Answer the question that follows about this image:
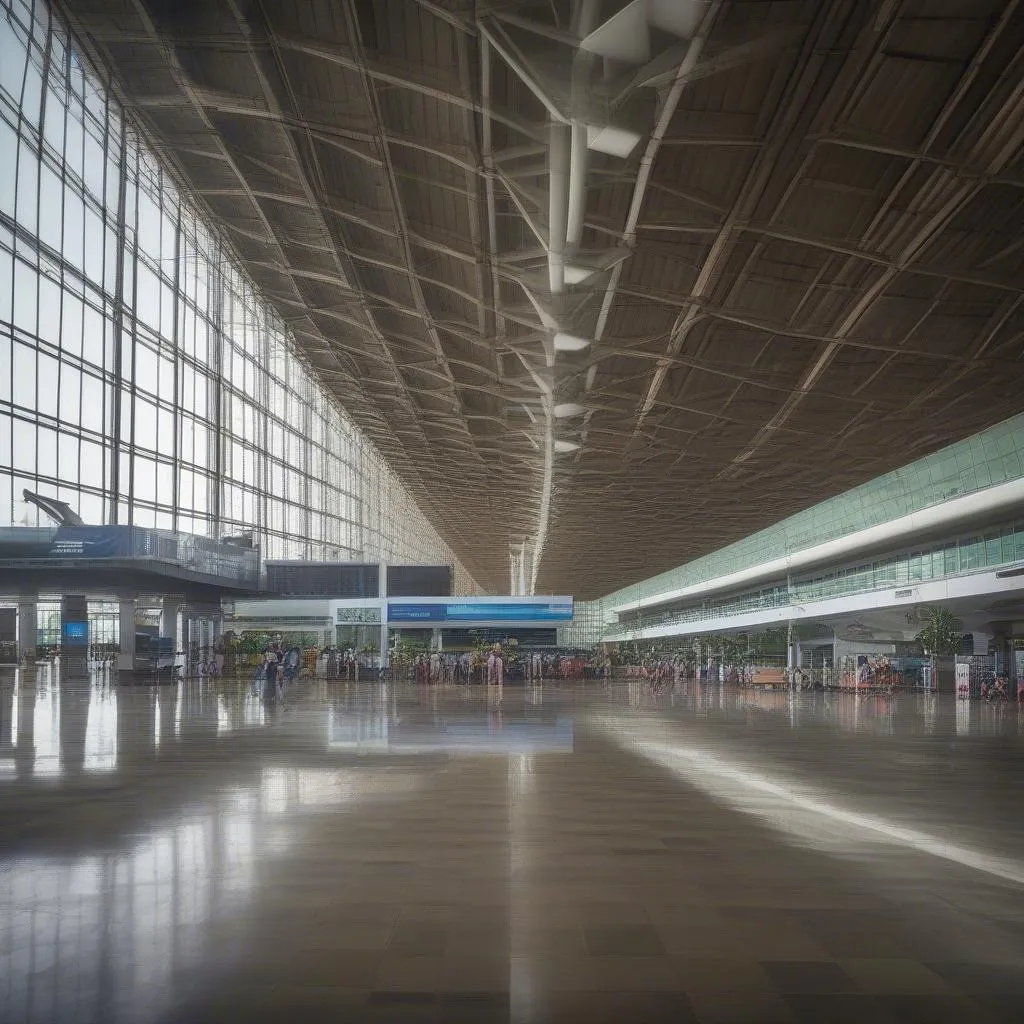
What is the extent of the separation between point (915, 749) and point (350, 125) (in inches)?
524

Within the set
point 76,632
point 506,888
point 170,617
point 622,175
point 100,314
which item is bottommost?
point 506,888

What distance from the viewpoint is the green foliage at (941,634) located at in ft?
145

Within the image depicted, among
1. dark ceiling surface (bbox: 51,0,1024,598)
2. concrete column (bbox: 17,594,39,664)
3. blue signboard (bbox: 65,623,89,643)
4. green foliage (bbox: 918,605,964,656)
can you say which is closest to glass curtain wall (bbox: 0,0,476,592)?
dark ceiling surface (bbox: 51,0,1024,598)

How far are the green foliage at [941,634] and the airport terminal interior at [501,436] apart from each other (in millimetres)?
232

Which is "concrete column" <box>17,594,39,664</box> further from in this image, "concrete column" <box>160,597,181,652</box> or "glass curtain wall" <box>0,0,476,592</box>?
"glass curtain wall" <box>0,0,476,592</box>

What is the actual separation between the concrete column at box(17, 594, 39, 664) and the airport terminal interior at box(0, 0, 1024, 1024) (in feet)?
0.93

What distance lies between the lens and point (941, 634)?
44.4 meters

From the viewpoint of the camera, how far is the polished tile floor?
14.7ft

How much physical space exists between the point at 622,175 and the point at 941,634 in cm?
3258

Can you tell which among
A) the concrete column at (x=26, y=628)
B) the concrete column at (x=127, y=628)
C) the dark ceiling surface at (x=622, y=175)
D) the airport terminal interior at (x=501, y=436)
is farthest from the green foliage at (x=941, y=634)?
the concrete column at (x=26, y=628)

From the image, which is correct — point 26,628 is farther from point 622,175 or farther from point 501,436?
point 622,175

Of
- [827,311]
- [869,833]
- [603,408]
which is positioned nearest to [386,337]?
Answer: [603,408]

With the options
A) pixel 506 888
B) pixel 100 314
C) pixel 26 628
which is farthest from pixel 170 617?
pixel 506 888

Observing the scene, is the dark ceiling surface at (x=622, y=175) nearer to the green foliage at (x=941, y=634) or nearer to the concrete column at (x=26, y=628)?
the green foliage at (x=941, y=634)
